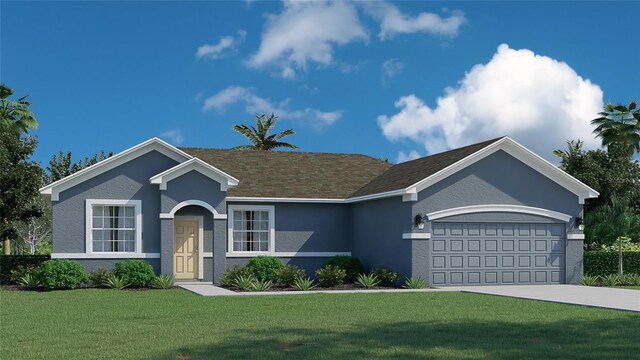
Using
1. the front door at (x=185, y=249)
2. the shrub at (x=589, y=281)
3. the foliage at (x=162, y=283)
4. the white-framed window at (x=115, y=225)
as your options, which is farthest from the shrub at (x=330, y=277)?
the shrub at (x=589, y=281)

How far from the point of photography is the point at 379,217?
2870 cm

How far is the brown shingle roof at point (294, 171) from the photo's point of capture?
30.4 metres

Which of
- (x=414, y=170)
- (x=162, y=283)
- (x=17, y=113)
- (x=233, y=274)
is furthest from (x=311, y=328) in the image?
(x=17, y=113)

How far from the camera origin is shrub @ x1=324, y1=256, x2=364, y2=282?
28.8m

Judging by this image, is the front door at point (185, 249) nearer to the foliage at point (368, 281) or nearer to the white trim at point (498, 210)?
the foliage at point (368, 281)

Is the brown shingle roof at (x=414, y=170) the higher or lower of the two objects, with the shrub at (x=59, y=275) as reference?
higher

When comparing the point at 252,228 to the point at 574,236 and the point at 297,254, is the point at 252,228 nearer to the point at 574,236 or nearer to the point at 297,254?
the point at 297,254

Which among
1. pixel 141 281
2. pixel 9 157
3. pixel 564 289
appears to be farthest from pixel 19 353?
pixel 9 157

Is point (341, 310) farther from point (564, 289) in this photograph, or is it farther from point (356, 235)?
point (356, 235)

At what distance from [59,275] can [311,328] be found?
13.5 m

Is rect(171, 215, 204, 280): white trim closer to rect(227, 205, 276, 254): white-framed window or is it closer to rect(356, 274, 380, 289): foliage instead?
rect(227, 205, 276, 254): white-framed window

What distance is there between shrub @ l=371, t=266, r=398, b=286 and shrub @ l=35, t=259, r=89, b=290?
9.98 m

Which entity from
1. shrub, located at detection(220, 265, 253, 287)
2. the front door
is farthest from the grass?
the front door

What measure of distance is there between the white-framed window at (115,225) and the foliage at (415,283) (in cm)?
927
